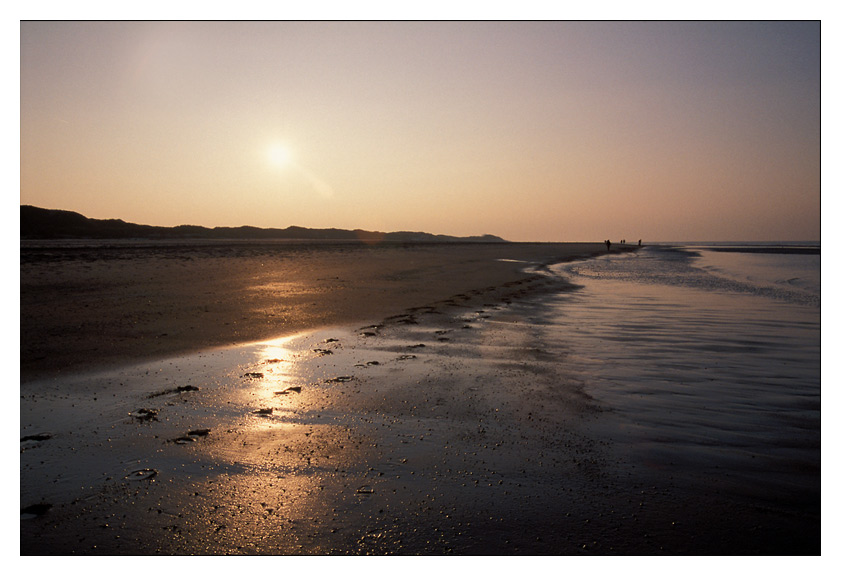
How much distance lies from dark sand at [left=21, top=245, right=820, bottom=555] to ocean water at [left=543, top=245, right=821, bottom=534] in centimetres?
25

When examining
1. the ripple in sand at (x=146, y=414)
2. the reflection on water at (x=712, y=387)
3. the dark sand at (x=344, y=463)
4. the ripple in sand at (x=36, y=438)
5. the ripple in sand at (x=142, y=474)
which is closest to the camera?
the dark sand at (x=344, y=463)

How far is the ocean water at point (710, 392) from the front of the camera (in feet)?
14.5

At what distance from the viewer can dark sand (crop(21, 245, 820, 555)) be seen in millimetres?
3574

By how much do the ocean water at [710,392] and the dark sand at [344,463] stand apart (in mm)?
250

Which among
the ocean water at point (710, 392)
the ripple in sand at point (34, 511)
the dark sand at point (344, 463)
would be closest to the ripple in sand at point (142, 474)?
the dark sand at point (344, 463)

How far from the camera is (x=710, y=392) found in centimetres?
682

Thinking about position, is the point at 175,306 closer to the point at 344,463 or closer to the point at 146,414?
the point at 146,414

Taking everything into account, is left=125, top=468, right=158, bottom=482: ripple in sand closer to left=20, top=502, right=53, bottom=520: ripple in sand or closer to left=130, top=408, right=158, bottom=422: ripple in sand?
left=20, top=502, right=53, bottom=520: ripple in sand

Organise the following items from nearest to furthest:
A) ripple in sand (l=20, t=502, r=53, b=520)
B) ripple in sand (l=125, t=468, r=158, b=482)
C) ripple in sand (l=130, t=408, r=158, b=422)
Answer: ripple in sand (l=20, t=502, r=53, b=520) < ripple in sand (l=125, t=468, r=158, b=482) < ripple in sand (l=130, t=408, r=158, b=422)

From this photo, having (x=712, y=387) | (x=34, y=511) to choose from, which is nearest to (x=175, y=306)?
(x=34, y=511)

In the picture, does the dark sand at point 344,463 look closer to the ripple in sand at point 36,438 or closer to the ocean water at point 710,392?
the ripple in sand at point 36,438

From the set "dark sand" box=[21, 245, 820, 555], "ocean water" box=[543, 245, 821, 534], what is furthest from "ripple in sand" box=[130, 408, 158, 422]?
"ocean water" box=[543, 245, 821, 534]

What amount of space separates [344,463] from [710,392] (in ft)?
16.8

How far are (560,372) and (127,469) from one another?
235 inches
